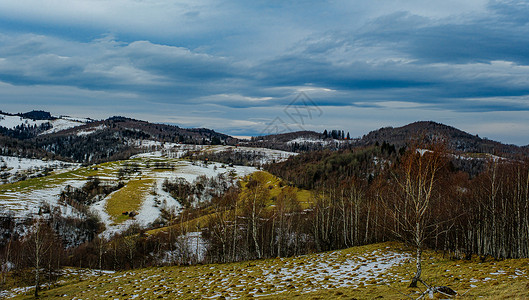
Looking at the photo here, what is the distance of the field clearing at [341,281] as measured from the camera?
15977 millimetres

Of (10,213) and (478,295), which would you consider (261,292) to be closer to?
(478,295)

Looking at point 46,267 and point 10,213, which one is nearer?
point 46,267

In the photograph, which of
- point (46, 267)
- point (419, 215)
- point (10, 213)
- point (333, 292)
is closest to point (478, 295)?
point (419, 215)

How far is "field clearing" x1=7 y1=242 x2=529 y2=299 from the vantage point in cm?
1598

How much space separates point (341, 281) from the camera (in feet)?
69.3

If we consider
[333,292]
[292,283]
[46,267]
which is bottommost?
[46,267]

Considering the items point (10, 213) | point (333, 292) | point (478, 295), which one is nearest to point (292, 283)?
point (333, 292)

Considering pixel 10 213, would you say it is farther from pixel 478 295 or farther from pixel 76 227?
pixel 478 295

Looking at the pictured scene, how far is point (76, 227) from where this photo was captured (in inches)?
6122

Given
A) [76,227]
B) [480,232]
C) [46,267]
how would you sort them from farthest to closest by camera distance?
1. [76,227]
2. [46,267]
3. [480,232]

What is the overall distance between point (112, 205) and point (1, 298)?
586ft

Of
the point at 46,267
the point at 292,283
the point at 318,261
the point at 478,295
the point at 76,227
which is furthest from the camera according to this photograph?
the point at 76,227

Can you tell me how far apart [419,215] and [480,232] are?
3024cm

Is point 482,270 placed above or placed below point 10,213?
above
